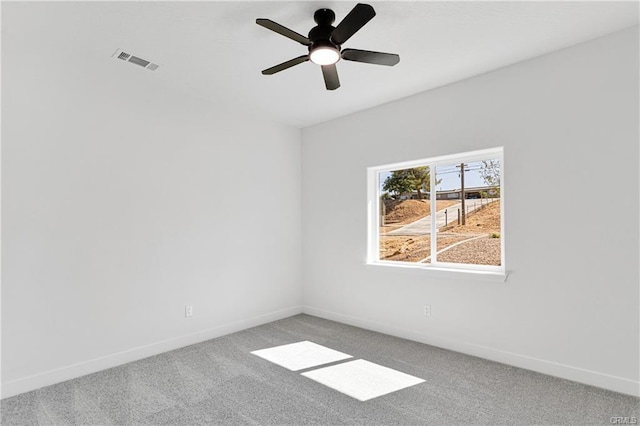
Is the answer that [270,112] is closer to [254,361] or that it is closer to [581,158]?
[254,361]

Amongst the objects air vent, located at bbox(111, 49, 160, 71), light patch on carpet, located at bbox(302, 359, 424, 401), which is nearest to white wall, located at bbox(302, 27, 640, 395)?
light patch on carpet, located at bbox(302, 359, 424, 401)

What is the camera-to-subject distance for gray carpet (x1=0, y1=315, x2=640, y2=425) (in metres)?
2.19

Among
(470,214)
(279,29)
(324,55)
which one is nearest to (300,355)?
(470,214)

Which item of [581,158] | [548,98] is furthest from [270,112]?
[581,158]

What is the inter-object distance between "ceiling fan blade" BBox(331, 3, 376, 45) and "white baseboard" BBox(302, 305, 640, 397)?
2.87 meters

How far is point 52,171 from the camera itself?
8.86ft

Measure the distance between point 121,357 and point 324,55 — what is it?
3.06 m

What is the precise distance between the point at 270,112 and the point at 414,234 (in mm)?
2265

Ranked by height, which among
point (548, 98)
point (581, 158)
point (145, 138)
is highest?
point (548, 98)

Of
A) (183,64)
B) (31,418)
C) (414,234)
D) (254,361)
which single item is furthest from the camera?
(414,234)

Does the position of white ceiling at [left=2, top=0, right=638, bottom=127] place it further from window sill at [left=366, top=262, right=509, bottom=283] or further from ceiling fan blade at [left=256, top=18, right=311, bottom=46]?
window sill at [left=366, top=262, right=509, bottom=283]

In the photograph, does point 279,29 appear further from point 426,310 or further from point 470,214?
point 426,310

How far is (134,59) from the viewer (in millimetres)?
2836

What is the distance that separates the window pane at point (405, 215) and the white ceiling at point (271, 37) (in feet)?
3.36
